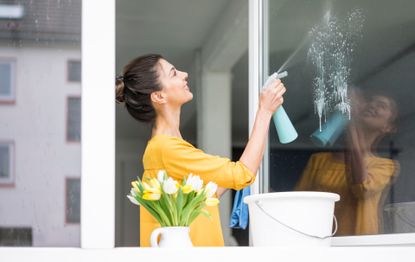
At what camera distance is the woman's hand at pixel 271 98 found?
7.17ft

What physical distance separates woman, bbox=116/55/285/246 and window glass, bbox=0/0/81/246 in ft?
1.50

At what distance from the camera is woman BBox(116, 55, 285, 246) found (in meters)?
2.11

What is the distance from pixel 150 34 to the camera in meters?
5.70

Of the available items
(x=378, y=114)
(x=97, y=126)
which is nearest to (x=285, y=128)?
(x=378, y=114)

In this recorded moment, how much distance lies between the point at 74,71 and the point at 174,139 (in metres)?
0.52

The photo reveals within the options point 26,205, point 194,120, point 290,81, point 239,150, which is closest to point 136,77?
point 290,81

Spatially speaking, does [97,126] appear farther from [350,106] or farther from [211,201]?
[350,106]

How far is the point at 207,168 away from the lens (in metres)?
2.11

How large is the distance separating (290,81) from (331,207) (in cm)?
70

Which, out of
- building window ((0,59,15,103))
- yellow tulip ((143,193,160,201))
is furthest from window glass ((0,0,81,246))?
yellow tulip ((143,193,160,201))

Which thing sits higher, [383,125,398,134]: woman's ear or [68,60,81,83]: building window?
[68,60,81,83]: building window

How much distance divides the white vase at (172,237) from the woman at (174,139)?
0.26 m

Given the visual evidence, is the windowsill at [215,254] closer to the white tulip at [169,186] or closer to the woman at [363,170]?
the white tulip at [169,186]

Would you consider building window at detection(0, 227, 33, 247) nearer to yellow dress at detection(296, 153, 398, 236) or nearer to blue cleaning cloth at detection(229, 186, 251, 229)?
blue cleaning cloth at detection(229, 186, 251, 229)
